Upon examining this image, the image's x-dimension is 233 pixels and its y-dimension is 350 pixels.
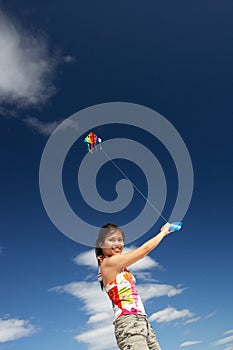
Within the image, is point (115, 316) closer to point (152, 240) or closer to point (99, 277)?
point (99, 277)

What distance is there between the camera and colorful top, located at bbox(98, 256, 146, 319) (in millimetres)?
5078

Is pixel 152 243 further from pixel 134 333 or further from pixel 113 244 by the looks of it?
pixel 134 333

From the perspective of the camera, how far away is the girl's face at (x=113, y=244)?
5426 millimetres

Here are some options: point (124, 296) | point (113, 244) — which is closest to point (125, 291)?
point (124, 296)

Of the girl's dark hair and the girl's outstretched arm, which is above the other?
the girl's dark hair

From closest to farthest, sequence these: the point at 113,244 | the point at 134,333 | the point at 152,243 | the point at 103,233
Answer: the point at 134,333
the point at 152,243
the point at 113,244
the point at 103,233

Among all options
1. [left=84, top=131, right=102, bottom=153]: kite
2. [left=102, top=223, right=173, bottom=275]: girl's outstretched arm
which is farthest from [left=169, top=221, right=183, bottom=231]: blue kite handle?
[left=84, top=131, right=102, bottom=153]: kite

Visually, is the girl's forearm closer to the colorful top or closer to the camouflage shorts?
the colorful top

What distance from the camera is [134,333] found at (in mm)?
4895

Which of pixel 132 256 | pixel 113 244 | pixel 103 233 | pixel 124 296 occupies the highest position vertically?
pixel 103 233

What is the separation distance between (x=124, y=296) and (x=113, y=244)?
2.27ft

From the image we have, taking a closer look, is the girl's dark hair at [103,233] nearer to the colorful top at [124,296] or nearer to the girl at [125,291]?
the girl at [125,291]

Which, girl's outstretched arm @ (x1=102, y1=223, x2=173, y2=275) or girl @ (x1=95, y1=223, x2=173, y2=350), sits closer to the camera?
girl @ (x1=95, y1=223, x2=173, y2=350)

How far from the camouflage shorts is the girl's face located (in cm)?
85
